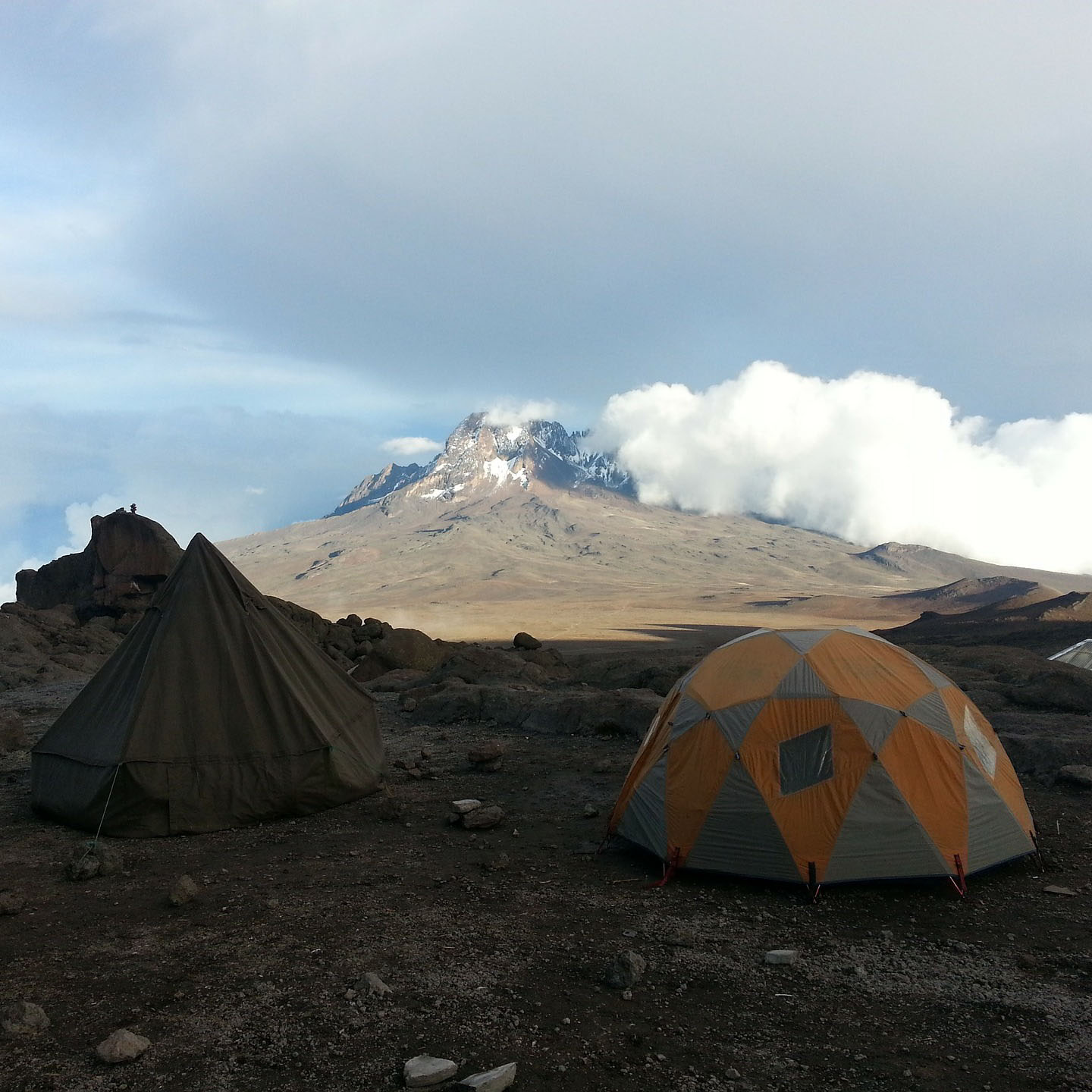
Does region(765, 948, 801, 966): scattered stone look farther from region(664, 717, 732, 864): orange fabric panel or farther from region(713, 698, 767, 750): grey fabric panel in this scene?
region(713, 698, 767, 750): grey fabric panel

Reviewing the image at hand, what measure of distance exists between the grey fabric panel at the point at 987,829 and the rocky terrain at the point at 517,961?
0.20 meters

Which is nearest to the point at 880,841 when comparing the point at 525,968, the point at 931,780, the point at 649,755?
the point at 931,780

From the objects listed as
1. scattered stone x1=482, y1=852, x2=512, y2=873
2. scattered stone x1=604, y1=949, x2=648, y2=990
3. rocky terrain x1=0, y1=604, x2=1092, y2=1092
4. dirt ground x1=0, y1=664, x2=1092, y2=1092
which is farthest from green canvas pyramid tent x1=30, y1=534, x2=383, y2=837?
scattered stone x1=604, y1=949, x2=648, y2=990

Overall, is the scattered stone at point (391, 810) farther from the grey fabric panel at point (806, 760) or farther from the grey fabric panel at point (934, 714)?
the grey fabric panel at point (934, 714)

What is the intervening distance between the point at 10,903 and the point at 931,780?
25.1ft

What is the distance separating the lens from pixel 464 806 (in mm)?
9047

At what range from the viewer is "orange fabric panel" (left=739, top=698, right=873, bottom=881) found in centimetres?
676

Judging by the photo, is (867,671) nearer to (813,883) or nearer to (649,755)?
(813,883)

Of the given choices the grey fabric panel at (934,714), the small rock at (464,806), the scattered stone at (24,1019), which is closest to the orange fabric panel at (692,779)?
the grey fabric panel at (934,714)

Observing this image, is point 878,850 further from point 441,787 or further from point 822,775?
point 441,787

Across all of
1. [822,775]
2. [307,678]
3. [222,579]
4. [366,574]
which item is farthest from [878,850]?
[366,574]

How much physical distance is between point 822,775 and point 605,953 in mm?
2444

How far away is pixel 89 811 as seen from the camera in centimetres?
860

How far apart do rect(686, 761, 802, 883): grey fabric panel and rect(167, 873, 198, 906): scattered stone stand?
13.6 feet
